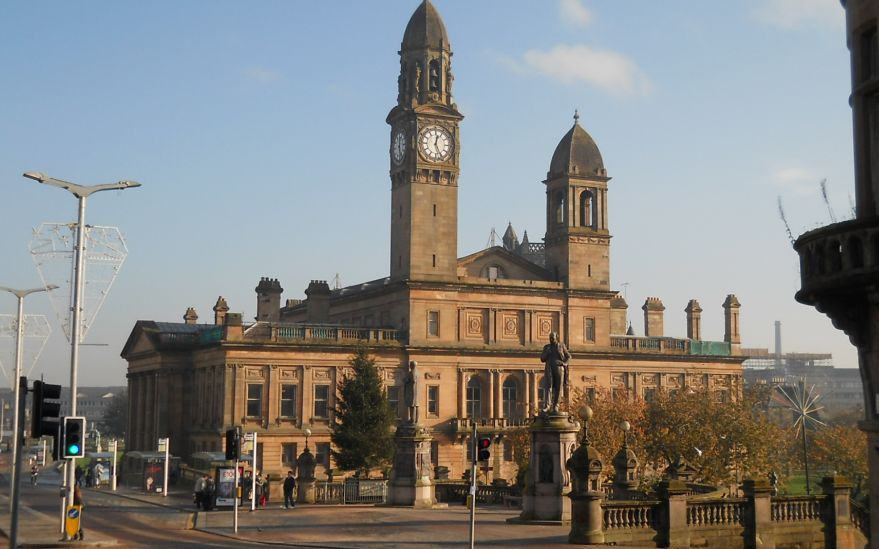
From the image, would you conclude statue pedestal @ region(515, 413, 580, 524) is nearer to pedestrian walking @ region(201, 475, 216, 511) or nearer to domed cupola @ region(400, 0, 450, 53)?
pedestrian walking @ region(201, 475, 216, 511)

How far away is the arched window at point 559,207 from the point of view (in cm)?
9106

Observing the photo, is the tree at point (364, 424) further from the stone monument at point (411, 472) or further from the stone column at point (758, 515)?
the stone column at point (758, 515)

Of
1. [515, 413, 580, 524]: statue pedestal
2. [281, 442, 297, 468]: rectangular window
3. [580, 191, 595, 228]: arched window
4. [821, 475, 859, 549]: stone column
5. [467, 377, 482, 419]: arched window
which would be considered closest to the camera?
[821, 475, 859, 549]: stone column

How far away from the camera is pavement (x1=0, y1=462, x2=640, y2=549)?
34.1 m

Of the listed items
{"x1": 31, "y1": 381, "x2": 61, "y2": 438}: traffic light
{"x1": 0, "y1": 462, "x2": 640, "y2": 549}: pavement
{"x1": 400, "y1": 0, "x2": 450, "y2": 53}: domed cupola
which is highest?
{"x1": 400, "y1": 0, "x2": 450, "y2": 53}: domed cupola

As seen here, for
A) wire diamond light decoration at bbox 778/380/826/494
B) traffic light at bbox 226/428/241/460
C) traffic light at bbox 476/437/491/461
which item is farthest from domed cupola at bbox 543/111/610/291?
traffic light at bbox 476/437/491/461

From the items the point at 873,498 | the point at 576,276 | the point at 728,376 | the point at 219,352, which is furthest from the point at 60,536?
the point at 728,376

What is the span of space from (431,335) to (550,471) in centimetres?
4470

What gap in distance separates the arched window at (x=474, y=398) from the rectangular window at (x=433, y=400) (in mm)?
2879

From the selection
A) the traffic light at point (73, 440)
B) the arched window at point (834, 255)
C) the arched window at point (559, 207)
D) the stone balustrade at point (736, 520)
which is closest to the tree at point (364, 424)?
the arched window at point (559, 207)

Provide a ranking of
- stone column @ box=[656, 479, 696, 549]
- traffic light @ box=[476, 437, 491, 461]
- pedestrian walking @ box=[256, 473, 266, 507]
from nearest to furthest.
→ traffic light @ box=[476, 437, 491, 461] → stone column @ box=[656, 479, 696, 549] → pedestrian walking @ box=[256, 473, 266, 507]

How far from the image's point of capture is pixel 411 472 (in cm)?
5041


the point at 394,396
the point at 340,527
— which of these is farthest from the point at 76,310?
the point at 394,396

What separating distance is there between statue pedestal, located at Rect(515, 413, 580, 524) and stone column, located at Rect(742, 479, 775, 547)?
606 cm
